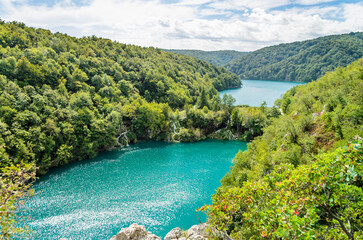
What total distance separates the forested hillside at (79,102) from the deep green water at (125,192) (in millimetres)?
6226

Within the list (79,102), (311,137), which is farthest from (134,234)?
(79,102)

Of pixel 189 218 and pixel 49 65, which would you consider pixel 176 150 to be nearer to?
pixel 189 218

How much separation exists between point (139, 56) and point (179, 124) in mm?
56962

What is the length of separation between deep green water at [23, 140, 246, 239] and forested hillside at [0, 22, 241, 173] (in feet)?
20.4

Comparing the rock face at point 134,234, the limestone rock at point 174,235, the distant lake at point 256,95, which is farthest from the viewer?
the distant lake at point 256,95

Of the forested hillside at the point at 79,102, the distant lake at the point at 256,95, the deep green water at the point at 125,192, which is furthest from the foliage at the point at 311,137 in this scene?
the distant lake at the point at 256,95

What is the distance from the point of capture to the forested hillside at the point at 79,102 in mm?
41284

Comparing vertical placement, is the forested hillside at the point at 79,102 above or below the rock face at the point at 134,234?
above

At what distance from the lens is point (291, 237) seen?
6.15 meters

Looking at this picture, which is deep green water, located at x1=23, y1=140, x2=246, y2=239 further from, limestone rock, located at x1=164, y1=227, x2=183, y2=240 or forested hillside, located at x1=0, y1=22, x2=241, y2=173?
limestone rock, located at x1=164, y1=227, x2=183, y2=240

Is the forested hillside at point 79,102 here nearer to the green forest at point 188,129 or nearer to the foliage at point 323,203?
the green forest at point 188,129

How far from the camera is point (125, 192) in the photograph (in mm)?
34406

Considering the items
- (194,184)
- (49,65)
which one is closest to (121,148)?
(194,184)

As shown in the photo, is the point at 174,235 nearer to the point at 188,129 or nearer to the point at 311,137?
the point at 311,137
